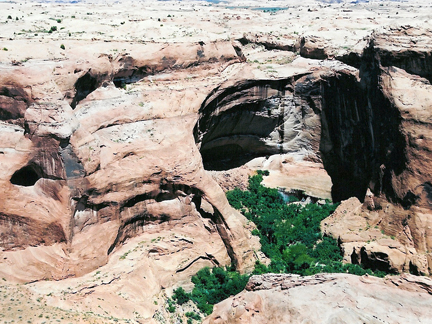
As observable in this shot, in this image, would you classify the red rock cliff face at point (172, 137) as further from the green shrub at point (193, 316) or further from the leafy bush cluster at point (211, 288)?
the green shrub at point (193, 316)

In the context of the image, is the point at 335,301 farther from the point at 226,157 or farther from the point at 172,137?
the point at 226,157

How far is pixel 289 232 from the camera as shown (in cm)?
3531

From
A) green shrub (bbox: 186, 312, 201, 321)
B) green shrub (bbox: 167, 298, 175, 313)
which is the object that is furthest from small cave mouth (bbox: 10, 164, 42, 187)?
green shrub (bbox: 186, 312, 201, 321)

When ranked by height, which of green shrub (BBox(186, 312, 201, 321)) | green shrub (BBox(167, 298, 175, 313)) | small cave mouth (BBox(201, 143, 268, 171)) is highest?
small cave mouth (BBox(201, 143, 268, 171))

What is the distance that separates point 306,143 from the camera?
4191 cm

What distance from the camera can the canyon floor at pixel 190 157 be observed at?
24594 mm

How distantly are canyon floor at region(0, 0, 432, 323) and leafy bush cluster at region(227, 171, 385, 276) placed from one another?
1057 millimetres

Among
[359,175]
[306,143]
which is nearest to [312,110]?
[306,143]

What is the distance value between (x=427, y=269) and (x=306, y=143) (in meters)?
16.6

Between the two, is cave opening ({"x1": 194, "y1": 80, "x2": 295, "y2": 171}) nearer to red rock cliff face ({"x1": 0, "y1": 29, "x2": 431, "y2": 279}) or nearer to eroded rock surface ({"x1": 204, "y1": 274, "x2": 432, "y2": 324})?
red rock cliff face ({"x1": 0, "y1": 29, "x2": 431, "y2": 279})

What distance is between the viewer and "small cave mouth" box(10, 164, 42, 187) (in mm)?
26281

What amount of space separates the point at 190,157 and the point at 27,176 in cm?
968

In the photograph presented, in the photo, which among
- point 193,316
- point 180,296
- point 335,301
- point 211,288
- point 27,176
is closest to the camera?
point 335,301

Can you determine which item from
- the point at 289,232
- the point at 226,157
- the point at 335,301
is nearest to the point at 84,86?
the point at 226,157
